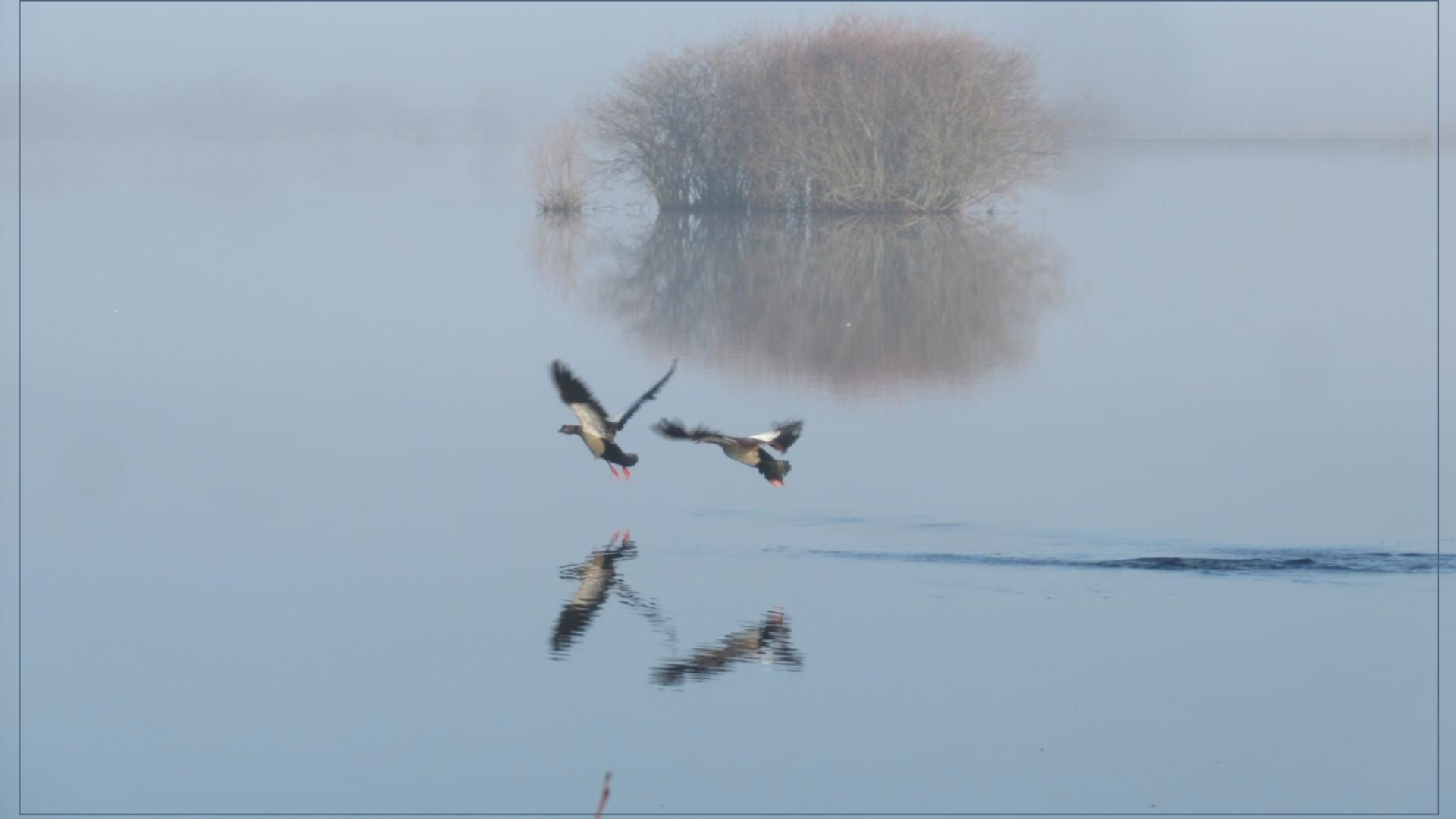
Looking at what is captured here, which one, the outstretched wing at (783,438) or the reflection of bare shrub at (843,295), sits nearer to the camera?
the outstretched wing at (783,438)

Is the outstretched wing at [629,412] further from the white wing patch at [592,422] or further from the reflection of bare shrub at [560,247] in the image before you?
the reflection of bare shrub at [560,247]

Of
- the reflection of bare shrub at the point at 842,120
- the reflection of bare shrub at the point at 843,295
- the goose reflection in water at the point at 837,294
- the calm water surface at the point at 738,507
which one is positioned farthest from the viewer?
the reflection of bare shrub at the point at 842,120

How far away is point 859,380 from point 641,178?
2728 cm

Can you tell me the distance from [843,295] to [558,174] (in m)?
19.5

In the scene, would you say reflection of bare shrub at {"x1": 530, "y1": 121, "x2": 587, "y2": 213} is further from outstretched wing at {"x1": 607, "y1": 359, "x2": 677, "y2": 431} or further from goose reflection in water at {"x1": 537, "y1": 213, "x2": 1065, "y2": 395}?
outstretched wing at {"x1": 607, "y1": 359, "x2": 677, "y2": 431}

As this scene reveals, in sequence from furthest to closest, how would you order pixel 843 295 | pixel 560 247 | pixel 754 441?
1. pixel 560 247
2. pixel 843 295
3. pixel 754 441

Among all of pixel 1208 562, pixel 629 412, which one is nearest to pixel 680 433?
pixel 629 412

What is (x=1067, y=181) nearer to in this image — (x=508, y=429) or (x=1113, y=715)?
(x=508, y=429)

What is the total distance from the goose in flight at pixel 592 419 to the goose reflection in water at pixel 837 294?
6398 millimetres

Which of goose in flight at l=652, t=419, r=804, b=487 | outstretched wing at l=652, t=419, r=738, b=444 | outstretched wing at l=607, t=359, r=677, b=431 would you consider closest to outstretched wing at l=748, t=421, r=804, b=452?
goose in flight at l=652, t=419, r=804, b=487

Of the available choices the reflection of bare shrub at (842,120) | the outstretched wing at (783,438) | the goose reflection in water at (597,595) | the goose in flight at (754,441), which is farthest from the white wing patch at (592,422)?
the reflection of bare shrub at (842,120)

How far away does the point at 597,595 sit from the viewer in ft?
34.4

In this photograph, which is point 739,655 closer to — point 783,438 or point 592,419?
point 783,438

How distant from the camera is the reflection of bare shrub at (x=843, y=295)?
802 inches
